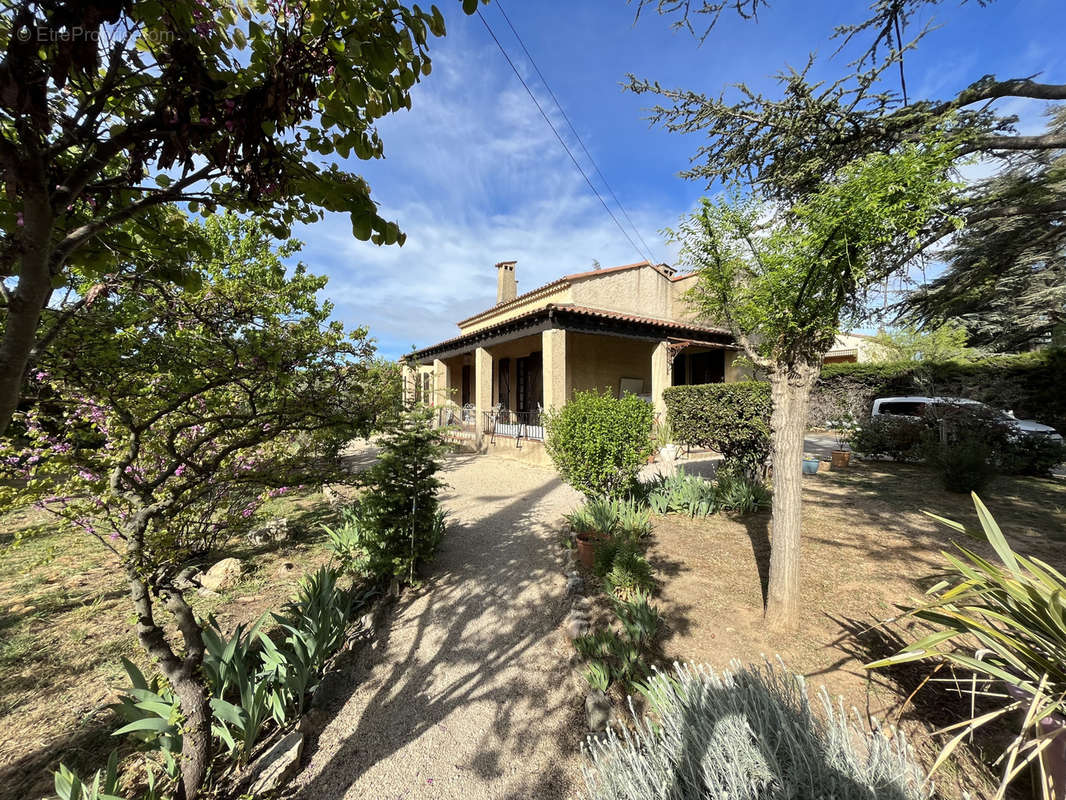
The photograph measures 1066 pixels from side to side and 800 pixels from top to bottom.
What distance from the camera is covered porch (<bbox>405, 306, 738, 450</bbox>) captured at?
10742 millimetres

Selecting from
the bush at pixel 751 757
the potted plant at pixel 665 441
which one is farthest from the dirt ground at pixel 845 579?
the potted plant at pixel 665 441

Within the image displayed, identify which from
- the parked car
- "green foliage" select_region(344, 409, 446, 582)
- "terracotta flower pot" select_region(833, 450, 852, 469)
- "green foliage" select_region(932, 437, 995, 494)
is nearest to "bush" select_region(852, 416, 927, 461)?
the parked car

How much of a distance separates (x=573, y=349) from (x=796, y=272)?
1087cm

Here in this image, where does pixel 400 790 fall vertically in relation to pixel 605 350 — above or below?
below

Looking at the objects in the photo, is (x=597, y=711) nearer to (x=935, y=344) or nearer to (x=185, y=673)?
(x=185, y=673)

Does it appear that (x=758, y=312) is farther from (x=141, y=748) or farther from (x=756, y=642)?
(x=141, y=748)

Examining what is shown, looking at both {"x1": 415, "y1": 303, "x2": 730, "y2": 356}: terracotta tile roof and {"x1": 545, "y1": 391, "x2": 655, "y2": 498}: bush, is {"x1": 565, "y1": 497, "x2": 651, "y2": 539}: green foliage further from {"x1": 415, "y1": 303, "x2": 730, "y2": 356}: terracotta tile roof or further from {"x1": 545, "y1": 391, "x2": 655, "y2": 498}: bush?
{"x1": 415, "y1": 303, "x2": 730, "y2": 356}: terracotta tile roof

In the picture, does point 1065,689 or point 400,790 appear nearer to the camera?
point 1065,689

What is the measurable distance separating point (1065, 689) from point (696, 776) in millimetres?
1612

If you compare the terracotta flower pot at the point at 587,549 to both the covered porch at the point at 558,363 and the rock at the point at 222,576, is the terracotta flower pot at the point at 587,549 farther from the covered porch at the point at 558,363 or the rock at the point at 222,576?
the covered porch at the point at 558,363

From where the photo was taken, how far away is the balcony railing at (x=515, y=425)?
40.5 ft

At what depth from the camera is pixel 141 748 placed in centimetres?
A: 222

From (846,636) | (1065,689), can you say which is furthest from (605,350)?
(1065,689)

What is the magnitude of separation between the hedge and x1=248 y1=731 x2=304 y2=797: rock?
13.3 m
